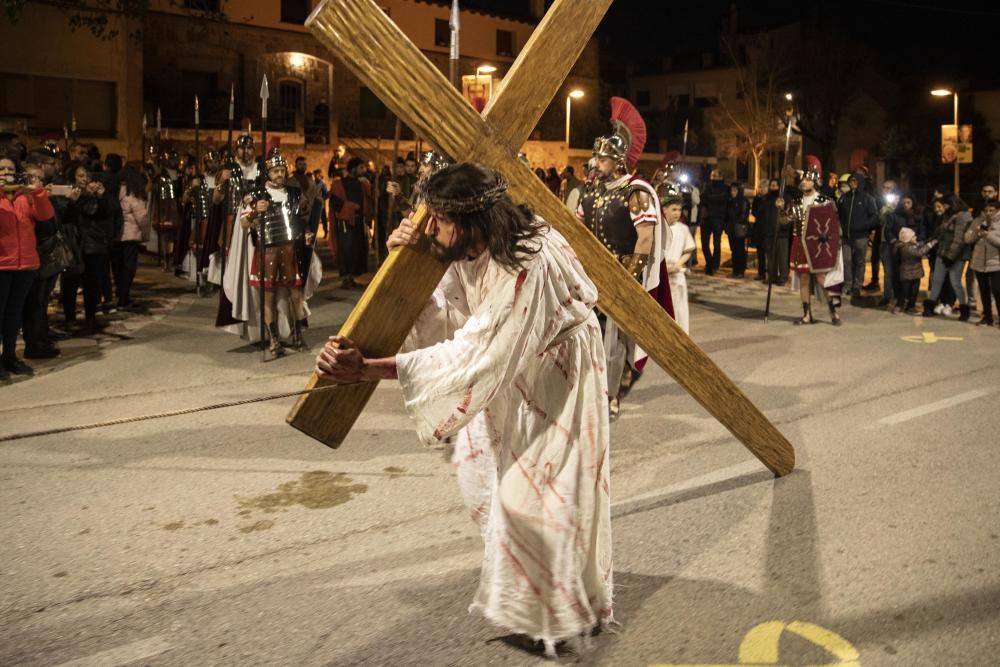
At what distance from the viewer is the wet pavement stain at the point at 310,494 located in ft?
17.2

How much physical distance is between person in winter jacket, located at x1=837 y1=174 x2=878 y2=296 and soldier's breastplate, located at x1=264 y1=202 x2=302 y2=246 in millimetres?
8655

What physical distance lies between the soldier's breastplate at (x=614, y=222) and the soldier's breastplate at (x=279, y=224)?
11.7 feet

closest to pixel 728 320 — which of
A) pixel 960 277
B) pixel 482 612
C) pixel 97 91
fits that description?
pixel 960 277

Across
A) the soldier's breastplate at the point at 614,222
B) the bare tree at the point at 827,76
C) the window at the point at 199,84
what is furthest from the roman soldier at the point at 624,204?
the bare tree at the point at 827,76

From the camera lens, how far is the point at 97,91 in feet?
94.8

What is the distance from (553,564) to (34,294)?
7623 millimetres

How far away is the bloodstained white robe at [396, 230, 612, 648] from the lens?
322 cm

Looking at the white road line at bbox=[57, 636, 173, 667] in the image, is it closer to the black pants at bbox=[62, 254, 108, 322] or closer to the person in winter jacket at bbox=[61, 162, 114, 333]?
the person in winter jacket at bbox=[61, 162, 114, 333]

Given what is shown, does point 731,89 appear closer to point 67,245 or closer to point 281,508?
point 67,245

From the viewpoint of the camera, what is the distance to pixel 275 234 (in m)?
9.58

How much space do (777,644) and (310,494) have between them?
2.74 meters

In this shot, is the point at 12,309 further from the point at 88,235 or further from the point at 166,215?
the point at 166,215

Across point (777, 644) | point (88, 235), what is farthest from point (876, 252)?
point (777, 644)

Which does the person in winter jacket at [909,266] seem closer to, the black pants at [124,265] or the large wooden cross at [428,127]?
the black pants at [124,265]
